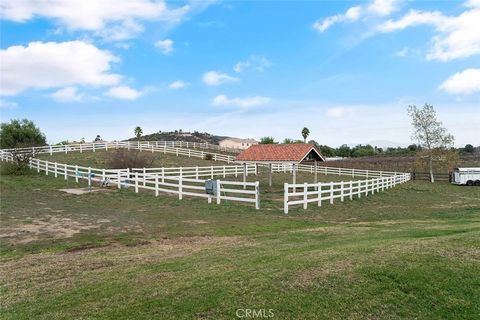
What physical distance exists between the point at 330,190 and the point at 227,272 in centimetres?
1388

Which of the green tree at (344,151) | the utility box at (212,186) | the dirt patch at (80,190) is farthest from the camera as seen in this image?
the green tree at (344,151)

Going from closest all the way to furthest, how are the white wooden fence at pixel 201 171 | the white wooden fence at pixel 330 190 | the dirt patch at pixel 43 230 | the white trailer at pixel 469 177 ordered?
the dirt patch at pixel 43 230
the white wooden fence at pixel 330 190
the white wooden fence at pixel 201 171
the white trailer at pixel 469 177

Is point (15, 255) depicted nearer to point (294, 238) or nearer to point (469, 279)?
point (294, 238)

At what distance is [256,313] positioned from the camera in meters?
4.94

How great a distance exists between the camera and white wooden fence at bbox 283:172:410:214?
56.5 feet

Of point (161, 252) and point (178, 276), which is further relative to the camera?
point (161, 252)

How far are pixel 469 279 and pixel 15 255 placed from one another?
8.93 metres

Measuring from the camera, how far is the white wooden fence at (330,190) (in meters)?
17.2

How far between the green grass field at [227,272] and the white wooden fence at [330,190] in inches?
171

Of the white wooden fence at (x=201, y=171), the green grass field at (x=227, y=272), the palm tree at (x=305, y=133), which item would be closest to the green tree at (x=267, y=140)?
the palm tree at (x=305, y=133)

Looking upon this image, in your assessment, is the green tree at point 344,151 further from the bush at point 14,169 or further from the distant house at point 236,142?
the bush at point 14,169

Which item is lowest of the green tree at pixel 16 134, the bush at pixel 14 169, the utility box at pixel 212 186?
the utility box at pixel 212 186

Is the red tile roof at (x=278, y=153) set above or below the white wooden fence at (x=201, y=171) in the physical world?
above

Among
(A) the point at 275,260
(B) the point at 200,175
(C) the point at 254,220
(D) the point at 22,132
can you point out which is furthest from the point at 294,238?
(D) the point at 22,132
